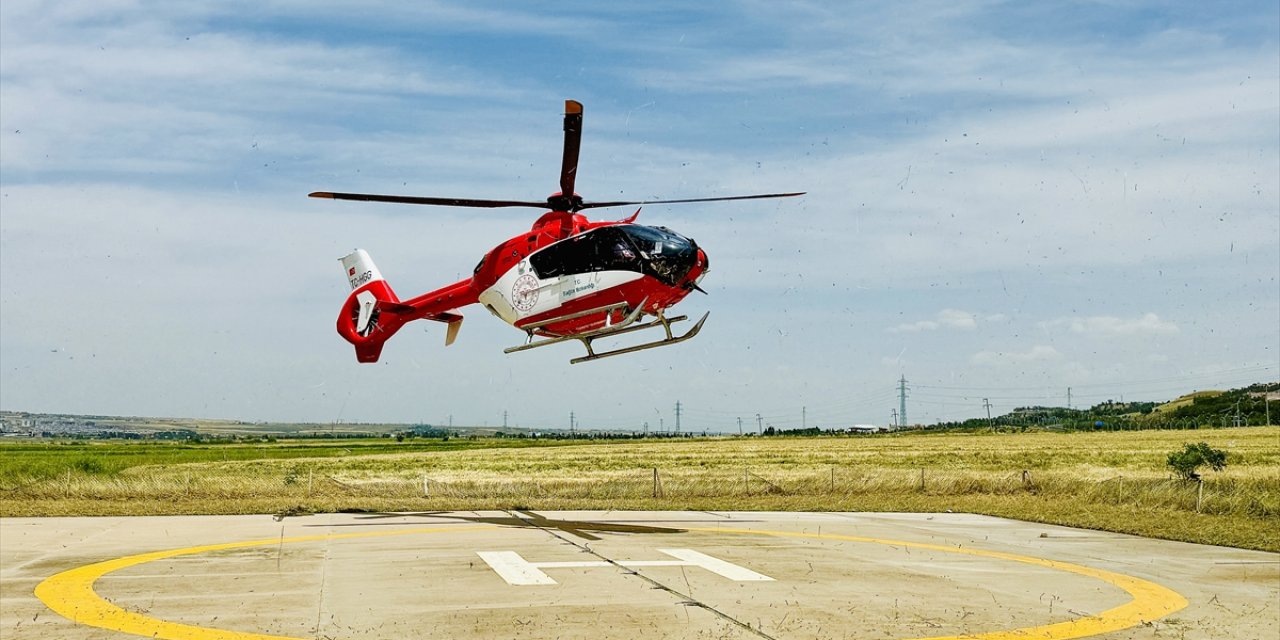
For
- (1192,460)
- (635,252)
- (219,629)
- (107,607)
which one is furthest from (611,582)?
(1192,460)

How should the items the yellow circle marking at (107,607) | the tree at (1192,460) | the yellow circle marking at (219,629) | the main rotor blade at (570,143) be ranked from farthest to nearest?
the tree at (1192,460)
the main rotor blade at (570,143)
the yellow circle marking at (219,629)
the yellow circle marking at (107,607)

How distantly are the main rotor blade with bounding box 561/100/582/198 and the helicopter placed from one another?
20 millimetres

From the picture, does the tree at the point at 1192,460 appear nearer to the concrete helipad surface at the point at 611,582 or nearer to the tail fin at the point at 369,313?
the concrete helipad surface at the point at 611,582

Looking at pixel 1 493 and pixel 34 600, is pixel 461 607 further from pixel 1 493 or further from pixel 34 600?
pixel 1 493

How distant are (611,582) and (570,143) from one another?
9.16m

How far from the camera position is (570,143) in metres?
21.9

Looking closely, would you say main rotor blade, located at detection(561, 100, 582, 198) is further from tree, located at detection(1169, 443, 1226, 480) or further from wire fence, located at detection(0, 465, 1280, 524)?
tree, located at detection(1169, 443, 1226, 480)

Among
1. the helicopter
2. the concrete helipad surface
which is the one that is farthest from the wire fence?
the helicopter

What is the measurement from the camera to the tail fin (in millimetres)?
26797

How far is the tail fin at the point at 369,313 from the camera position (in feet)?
87.9

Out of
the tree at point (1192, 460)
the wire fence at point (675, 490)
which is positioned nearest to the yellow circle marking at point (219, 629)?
the wire fence at point (675, 490)

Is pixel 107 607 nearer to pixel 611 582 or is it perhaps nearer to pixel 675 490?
pixel 611 582

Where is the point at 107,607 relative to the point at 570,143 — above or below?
below

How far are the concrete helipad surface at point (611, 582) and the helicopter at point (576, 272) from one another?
4.71m
